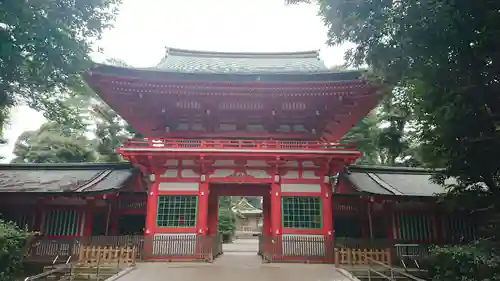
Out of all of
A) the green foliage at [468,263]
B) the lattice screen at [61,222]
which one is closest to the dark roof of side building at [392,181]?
the green foliage at [468,263]

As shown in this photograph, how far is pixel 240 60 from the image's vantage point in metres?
20.7

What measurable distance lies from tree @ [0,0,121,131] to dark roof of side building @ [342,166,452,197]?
11.4 meters

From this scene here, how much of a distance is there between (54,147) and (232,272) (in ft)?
73.1

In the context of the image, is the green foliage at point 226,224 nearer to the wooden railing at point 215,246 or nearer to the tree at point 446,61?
the wooden railing at point 215,246

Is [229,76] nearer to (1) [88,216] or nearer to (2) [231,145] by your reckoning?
(2) [231,145]

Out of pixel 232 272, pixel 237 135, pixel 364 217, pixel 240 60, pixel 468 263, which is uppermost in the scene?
pixel 240 60

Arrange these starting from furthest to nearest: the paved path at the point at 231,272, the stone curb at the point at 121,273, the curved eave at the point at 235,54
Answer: the curved eave at the point at 235,54
the paved path at the point at 231,272
the stone curb at the point at 121,273

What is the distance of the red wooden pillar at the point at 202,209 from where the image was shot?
13.0 m

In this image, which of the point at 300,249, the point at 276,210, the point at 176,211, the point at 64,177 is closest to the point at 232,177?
the point at 276,210

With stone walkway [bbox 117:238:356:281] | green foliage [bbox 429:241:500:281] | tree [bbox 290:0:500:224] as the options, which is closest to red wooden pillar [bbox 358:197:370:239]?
stone walkway [bbox 117:238:356:281]

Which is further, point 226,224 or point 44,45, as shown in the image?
point 226,224

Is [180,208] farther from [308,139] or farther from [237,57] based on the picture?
[237,57]

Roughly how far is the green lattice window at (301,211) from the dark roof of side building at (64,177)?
7.06 metres

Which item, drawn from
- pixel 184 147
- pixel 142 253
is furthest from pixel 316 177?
pixel 142 253
